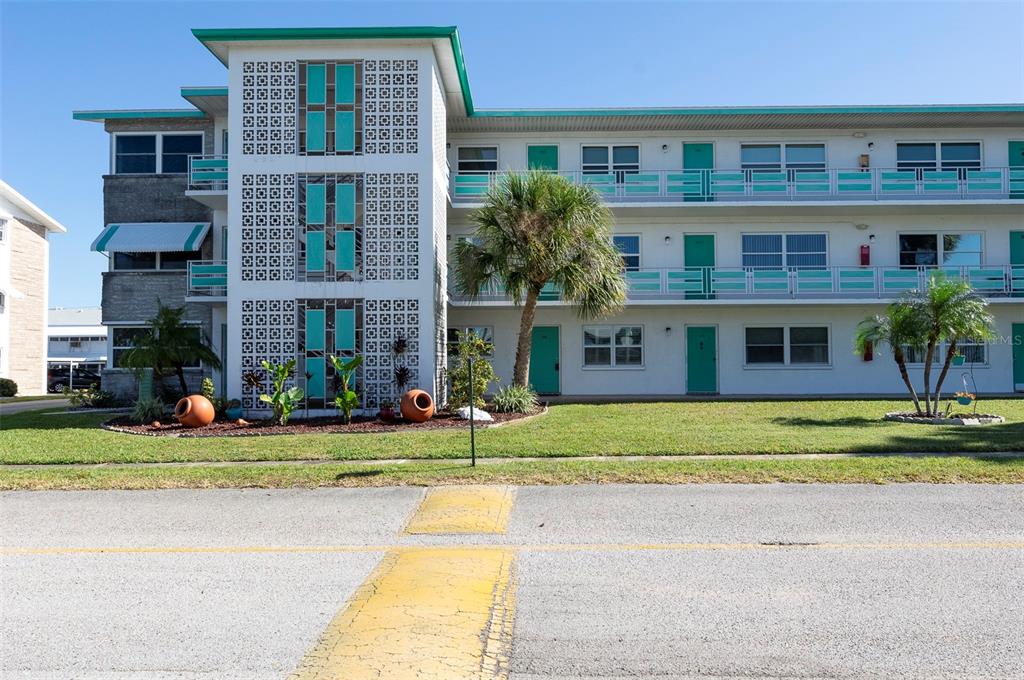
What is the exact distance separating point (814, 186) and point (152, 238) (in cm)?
2001

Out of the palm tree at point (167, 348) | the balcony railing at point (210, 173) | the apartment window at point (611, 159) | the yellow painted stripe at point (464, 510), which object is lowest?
the yellow painted stripe at point (464, 510)

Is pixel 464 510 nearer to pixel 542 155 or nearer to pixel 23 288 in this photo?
pixel 542 155

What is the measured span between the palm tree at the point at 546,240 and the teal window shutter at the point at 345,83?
163 inches

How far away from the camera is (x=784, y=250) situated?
24.3m

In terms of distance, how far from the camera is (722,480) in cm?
977

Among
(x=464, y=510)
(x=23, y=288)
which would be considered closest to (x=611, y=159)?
(x=464, y=510)

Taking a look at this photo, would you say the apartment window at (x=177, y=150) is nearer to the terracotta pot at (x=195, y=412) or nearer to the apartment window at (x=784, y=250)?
the terracotta pot at (x=195, y=412)

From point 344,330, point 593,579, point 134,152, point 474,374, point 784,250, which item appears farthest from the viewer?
point 784,250

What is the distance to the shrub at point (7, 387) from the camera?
32.2 m

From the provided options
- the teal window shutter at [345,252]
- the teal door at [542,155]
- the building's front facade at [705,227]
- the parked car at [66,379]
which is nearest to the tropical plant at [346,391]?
the teal window shutter at [345,252]

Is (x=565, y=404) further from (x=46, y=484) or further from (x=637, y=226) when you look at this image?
(x=46, y=484)

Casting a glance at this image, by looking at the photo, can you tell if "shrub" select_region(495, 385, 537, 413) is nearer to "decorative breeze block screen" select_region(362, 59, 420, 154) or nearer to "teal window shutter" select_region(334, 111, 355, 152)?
"decorative breeze block screen" select_region(362, 59, 420, 154)

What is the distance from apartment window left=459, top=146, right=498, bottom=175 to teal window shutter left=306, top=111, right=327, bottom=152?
6517 millimetres

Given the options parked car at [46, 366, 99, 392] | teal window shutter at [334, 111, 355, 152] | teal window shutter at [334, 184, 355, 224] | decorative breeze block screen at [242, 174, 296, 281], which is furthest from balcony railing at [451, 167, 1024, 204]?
parked car at [46, 366, 99, 392]
